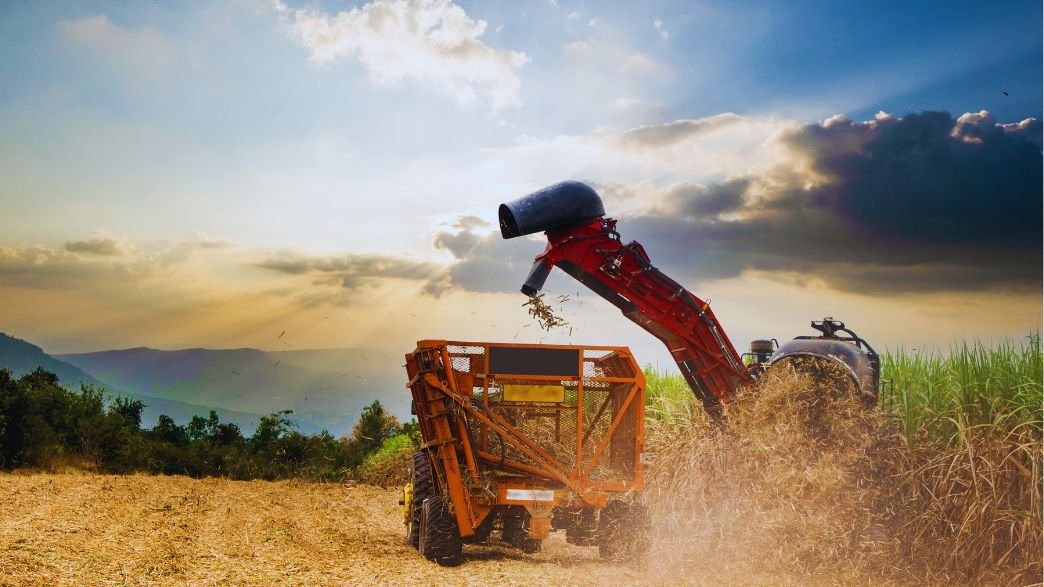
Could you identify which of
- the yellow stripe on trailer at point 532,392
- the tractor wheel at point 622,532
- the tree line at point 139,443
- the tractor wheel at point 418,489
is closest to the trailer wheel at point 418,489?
the tractor wheel at point 418,489

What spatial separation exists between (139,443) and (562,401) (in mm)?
8631

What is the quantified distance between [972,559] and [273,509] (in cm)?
814

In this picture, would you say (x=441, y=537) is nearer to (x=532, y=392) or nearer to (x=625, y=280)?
(x=532, y=392)

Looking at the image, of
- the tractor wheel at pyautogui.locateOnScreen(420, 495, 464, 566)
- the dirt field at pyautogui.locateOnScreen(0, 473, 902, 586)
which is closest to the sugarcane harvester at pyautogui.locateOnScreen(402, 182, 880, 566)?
the tractor wheel at pyautogui.locateOnScreen(420, 495, 464, 566)

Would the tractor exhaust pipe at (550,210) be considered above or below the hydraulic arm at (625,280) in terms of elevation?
above

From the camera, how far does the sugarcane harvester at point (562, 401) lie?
27.1 ft

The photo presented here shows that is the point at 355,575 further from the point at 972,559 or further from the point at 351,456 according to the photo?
the point at 351,456

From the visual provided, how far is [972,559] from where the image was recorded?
7.88 meters

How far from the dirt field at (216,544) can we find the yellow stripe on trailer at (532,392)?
5.04 feet

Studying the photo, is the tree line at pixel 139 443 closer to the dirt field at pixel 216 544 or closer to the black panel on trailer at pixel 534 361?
the dirt field at pixel 216 544

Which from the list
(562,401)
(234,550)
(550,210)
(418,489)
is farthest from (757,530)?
(234,550)

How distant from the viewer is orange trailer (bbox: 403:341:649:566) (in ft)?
26.8

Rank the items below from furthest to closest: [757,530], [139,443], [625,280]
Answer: [139,443]
[625,280]
[757,530]

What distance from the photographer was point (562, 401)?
28.0 feet
